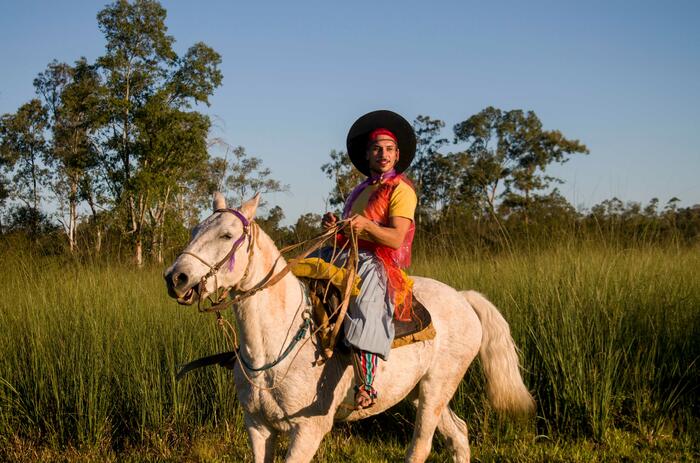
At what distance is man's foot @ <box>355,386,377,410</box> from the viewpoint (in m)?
3.24

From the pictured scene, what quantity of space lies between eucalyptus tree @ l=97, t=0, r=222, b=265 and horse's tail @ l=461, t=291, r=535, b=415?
80.9ft

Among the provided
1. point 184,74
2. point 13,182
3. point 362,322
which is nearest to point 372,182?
point 362,322

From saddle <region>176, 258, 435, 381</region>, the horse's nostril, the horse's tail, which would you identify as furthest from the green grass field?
the horse's nostril

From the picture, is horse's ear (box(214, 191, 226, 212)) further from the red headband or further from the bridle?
the red headband

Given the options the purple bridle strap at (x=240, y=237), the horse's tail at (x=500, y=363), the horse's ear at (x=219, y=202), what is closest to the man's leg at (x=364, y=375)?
the purple bridle strap at (x=240, y=237)

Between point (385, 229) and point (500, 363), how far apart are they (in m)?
1.85

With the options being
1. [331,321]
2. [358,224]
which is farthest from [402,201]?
[331,321]

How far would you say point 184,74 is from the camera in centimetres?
Result: 3077

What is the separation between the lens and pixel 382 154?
3779 mm

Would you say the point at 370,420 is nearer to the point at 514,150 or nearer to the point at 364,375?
the point at 364,375

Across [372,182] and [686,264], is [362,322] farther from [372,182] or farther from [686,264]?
[686,264]

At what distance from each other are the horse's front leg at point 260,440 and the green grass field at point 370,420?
1.97 meters

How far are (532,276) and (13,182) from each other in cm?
3630

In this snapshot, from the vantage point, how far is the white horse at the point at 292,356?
2754mm
